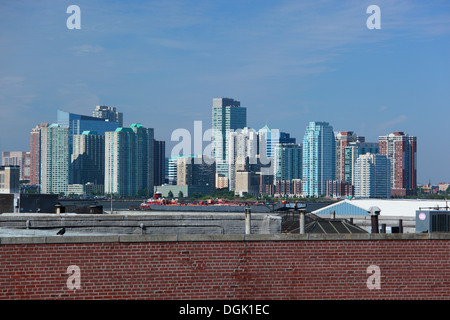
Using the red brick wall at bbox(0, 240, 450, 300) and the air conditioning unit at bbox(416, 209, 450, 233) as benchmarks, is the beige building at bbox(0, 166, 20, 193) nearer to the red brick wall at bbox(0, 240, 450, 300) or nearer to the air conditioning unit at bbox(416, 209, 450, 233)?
the air conditioning unit at bbox(416, 209, 450, 233)

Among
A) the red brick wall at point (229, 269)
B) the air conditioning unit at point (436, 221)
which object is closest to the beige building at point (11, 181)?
the air conditioning unit at point (436, 221)

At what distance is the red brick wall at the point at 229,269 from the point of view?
20.5 metres

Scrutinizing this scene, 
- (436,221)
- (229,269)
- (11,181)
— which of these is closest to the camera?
(229,269)

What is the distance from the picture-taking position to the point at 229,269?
854 inches

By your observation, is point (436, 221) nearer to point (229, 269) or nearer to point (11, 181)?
point (229, 269)

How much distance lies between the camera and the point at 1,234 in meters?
25.8

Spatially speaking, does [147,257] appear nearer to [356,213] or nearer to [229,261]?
[229,261]

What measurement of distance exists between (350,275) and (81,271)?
8.40 metres

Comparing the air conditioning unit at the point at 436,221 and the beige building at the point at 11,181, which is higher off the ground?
the beige building at the point at 11,181

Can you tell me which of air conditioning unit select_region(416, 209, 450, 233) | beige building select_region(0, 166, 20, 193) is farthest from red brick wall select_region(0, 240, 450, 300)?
beige building select_region(0, 166, 20, 193)

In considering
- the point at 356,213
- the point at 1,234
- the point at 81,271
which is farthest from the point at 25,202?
the point at 81,271

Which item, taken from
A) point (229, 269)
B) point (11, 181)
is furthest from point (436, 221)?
point (11, 181)

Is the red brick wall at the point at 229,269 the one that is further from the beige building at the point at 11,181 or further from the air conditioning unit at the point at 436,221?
the beige building at the point at 11,181
